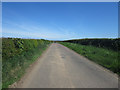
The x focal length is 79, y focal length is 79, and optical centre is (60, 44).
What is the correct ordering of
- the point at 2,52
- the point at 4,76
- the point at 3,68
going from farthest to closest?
the point at 2,52 < the point at 3,68 < the point at 4,76

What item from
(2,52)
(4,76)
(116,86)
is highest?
(2,52)

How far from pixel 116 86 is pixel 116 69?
2464 millimetres

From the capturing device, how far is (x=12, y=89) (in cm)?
335

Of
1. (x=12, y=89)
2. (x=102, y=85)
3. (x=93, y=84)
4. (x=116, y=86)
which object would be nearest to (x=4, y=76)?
(x=12, y=89)

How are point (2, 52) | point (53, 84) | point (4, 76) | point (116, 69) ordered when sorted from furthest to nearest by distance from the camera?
point (2, 52) < point (116, 69) < point (4, 76) < point (53, 84)

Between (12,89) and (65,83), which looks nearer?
(12,89)

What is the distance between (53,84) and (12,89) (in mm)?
1763

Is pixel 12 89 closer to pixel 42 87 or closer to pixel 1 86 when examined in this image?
pixel 1 86

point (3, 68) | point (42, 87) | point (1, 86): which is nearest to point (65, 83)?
point (42, 87)

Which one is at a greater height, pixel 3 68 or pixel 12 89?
pixel 3 68

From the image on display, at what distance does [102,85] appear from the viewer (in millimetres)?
3869

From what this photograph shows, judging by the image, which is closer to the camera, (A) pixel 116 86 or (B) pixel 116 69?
(A) pixel 116 86

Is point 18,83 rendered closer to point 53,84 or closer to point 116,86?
point 53,84

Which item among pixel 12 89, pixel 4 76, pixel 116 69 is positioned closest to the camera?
pixel 12 89
